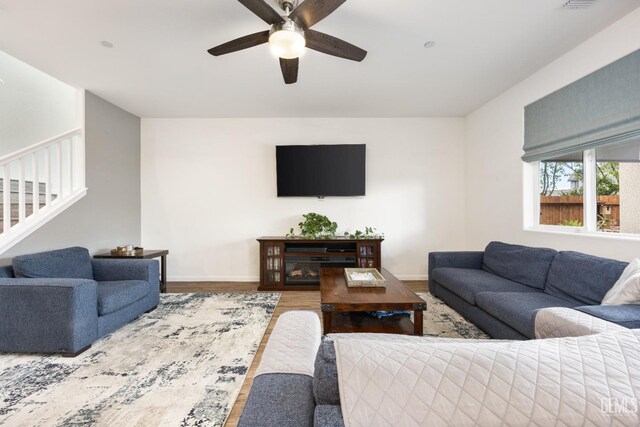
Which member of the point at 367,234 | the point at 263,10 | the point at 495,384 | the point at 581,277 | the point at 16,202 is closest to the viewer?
the point at 495,384

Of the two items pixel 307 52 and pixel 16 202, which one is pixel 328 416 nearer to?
pixel 307 52

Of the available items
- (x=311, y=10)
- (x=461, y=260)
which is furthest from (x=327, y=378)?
(x=461, y=260)

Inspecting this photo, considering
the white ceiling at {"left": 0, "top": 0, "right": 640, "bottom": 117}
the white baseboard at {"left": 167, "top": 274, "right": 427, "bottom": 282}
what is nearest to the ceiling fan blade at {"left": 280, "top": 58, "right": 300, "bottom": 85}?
the white ceiling at {"left": 0, "top": 0, "right": 640, "bottom": 117}

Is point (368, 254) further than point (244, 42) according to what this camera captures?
Yes

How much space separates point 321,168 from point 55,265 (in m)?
3.21

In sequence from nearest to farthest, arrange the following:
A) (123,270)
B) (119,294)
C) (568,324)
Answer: (568,324) < (119,294) < (123,270)

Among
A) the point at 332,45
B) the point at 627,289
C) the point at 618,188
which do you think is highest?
the point at 332,45

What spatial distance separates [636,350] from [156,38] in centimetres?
326

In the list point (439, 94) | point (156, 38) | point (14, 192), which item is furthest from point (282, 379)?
point (14, 192)

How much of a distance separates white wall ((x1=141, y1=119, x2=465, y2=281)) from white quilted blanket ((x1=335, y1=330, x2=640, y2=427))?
381cm

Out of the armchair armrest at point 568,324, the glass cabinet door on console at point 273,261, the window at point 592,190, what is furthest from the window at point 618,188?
the glass cabinet door on console at point 273,261

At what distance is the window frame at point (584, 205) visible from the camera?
2.58m

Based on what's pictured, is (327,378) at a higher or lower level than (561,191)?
lower

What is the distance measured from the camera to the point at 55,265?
2.58 meters
